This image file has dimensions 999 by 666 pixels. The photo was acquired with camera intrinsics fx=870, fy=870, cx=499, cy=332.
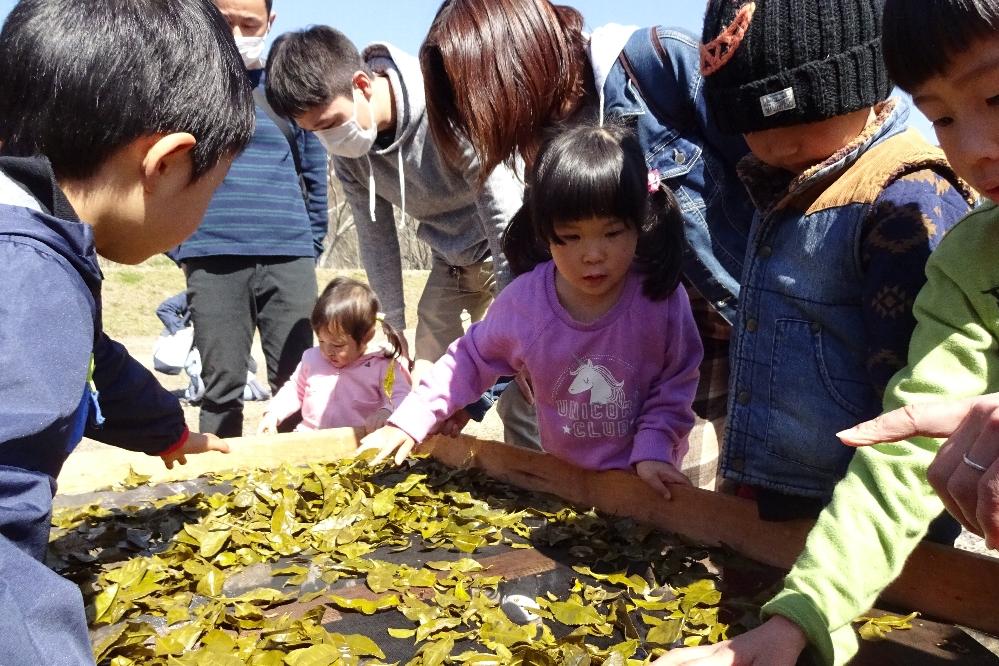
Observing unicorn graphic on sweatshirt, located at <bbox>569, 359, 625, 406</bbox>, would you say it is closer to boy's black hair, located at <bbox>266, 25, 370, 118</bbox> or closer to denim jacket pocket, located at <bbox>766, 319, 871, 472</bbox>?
denim jacket pocket, located at <bbox>766, 319, 871, 472</bbox>

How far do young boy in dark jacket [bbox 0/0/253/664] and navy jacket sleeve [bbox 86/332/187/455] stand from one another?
0.39 meters

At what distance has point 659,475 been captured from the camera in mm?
2211

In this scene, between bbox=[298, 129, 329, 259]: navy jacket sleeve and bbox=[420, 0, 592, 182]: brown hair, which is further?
bbox=[298, 129, 329, 259]: navy jacket sleeve

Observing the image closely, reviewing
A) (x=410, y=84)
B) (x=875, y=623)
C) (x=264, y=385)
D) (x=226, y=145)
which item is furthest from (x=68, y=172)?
(x=264, y=385)

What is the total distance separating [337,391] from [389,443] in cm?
155

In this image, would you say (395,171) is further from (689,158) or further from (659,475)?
(659,475)

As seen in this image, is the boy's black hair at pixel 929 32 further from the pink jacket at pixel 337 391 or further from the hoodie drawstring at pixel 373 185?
the pink jacket at pixel 337 391

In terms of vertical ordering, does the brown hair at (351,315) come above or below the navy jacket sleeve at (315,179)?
below

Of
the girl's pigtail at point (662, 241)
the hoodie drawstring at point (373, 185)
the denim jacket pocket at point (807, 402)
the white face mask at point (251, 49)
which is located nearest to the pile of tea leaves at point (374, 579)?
the denim jacket pocket at point (807, 402)

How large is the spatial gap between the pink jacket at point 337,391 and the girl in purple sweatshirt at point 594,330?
139cm

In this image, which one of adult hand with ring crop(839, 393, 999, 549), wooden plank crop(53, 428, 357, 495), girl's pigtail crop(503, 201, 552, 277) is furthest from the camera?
girl's pigtail crop(503, 201, 552, 277)

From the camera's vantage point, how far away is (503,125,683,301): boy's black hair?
2320 millimetres

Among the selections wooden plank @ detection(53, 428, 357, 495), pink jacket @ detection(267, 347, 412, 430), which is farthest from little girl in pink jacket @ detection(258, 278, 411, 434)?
wooden plank @ detection(53, 428, 357, 495)

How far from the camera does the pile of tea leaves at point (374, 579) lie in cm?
160
